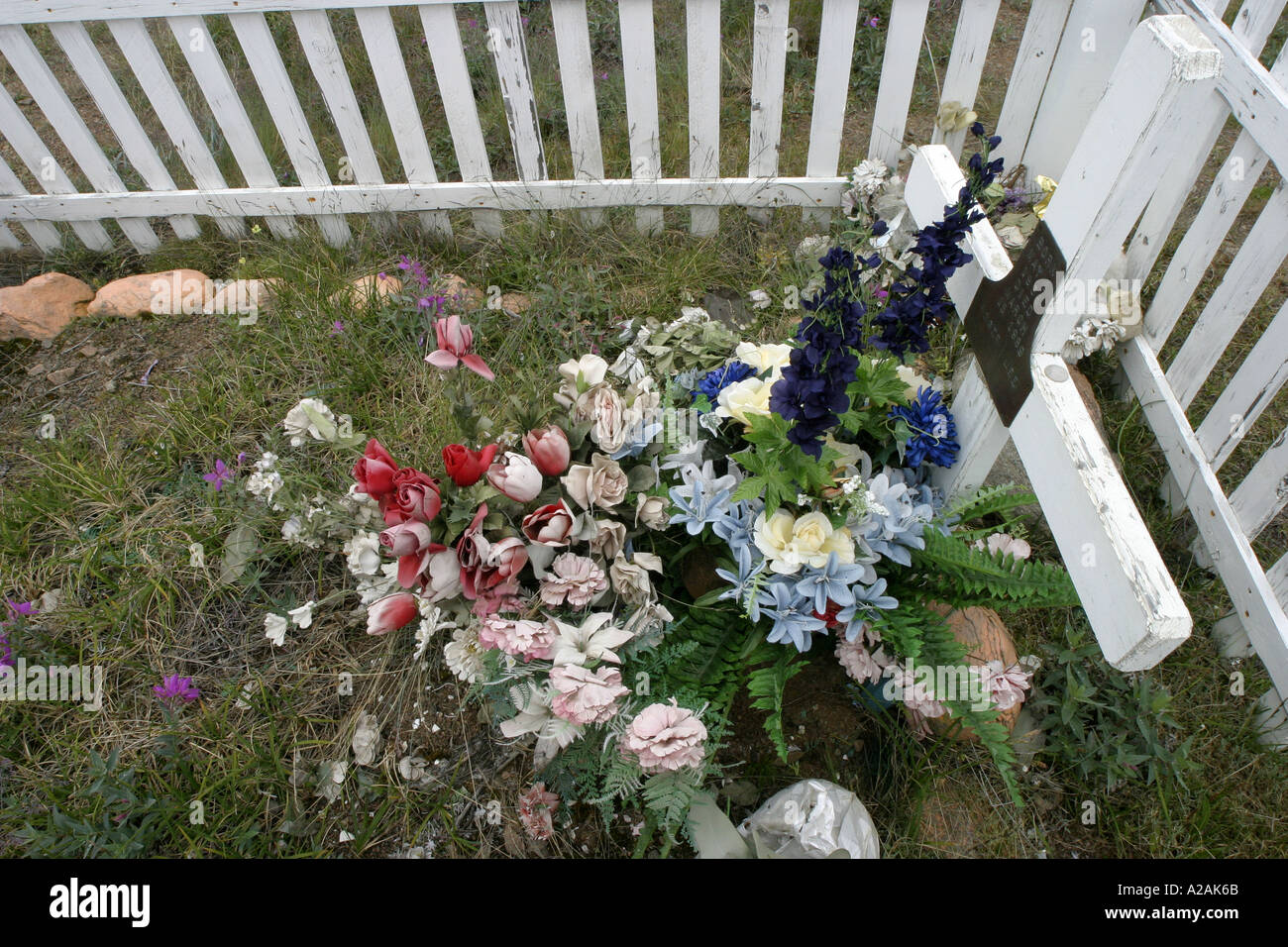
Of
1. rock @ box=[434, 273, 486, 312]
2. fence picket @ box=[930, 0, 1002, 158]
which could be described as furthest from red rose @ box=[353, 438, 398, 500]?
fence picket @ box=[930, 0, 1002, 158]

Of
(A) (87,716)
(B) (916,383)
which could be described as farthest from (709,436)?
(A) (87,716)

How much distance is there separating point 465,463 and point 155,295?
2.47 metres

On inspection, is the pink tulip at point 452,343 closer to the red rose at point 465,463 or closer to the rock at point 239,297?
the red rose at point 465,463

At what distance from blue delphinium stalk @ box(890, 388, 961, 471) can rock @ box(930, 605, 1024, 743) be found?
380 millimetres

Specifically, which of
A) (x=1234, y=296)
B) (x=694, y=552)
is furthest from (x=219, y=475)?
(x=1234, y=296)

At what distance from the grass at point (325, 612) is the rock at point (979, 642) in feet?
0.20

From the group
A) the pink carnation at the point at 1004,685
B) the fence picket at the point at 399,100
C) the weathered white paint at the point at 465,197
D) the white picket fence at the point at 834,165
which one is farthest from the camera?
the weathered white paint at the point at 465,197

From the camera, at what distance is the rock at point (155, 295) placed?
3031mm

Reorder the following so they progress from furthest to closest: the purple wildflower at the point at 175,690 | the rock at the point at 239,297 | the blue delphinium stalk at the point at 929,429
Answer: the rock at the point at 239,297 < the purple wildflower at the point at 175,690 < the blue delphinium stalk at the point at 929,429

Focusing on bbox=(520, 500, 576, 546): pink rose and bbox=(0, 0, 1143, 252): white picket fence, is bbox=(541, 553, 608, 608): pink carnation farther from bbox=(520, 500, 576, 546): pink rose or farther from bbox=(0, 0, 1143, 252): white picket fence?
bbox=(0, 0, 1143, 252): white picket fence

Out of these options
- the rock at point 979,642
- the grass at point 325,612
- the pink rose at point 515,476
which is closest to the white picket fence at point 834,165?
the grass at point 325,612

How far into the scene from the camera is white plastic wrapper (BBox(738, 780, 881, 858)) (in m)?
1.55

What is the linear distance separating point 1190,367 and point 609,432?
1.87 meters
